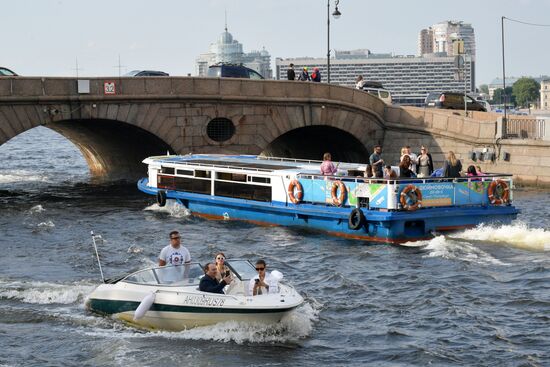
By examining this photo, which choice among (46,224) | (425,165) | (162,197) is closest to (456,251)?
(425,165)

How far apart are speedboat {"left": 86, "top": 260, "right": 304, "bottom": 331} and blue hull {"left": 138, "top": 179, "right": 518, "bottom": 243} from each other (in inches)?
396

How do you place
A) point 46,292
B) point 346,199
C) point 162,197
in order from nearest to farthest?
point 46,292 < point 346,199 < point 162,197

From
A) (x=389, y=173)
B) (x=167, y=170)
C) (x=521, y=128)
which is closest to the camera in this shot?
(x=389, y=173)

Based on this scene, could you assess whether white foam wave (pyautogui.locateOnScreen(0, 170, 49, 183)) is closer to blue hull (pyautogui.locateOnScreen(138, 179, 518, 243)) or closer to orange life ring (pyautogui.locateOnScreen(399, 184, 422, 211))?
blue hull (pyautogui.locateOnScreen(138, 179, 518, 243))

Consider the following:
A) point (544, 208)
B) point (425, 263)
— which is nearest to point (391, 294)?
point (425, 263)

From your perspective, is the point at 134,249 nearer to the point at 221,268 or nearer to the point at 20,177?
the point at 221,268

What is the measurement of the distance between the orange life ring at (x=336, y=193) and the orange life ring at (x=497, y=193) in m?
4.33

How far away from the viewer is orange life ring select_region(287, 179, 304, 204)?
113 ft

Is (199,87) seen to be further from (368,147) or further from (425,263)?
(425,263)

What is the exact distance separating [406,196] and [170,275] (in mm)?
11013

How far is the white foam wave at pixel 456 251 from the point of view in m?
28.9

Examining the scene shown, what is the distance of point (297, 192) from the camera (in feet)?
113

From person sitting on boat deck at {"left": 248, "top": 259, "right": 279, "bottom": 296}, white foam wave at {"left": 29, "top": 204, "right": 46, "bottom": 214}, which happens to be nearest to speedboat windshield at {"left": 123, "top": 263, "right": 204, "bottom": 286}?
person sitting on boat deck at {"left": 248, "top": 259, "right": 279, "bottom": 296}

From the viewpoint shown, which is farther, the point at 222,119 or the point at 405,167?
the point at 222,119
